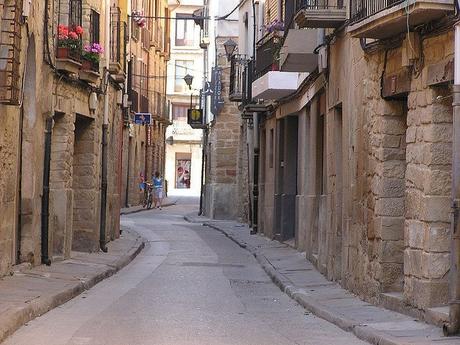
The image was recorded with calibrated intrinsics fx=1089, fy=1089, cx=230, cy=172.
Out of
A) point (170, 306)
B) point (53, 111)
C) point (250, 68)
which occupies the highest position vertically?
point (250, 68)

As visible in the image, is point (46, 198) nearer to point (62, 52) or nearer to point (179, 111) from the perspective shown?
point (62, 52)

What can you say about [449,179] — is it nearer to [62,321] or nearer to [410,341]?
[410,341]

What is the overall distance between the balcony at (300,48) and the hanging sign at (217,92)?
19654 millimetres

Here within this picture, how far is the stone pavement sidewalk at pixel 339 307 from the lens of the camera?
32.6 ft

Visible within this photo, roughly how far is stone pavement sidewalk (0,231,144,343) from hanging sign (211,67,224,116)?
55.2 ft

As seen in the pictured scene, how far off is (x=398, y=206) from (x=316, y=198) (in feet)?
23.8

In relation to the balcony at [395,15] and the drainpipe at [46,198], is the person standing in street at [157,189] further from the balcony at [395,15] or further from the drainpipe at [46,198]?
the balcony at [395,15]

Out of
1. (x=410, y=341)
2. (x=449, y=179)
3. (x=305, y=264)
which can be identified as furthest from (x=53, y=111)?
(x=410, y=341)

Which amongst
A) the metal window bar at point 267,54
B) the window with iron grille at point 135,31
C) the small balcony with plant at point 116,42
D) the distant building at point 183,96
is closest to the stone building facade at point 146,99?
the window with iron grille at point 135,31

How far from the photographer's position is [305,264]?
1889cm

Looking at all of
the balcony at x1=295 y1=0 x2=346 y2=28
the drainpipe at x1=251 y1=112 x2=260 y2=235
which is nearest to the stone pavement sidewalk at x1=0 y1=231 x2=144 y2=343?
the balcony at x1=295 y1=0 x2=346 y2=28

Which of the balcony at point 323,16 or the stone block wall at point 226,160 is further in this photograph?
the stone block wall at point 226,160

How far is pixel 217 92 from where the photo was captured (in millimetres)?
38156

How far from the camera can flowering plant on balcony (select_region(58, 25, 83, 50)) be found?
17.7 m
